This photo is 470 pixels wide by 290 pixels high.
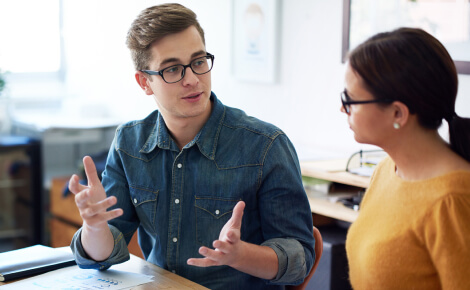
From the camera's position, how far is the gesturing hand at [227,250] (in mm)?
1219

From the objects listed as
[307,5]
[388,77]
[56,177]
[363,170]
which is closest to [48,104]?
[56,177]

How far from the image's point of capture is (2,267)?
148cm

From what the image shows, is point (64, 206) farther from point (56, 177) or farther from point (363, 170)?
point (363, 170)

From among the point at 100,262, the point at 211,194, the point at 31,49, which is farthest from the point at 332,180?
the point at 31,49

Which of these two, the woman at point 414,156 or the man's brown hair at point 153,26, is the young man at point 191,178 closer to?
the man's brown hair at point 153,26

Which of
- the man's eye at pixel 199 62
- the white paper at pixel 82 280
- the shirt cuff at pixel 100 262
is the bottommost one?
the white paper at pixel 82 280

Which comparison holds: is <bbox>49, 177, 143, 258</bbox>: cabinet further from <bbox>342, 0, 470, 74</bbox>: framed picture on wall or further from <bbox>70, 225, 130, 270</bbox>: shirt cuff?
<bbox>70, 225, 130, 270</bbox>: shirt cuff

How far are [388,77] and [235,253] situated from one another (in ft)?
1.55

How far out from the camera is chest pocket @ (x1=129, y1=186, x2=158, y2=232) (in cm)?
161

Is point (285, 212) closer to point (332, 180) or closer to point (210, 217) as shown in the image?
point (210, 217)

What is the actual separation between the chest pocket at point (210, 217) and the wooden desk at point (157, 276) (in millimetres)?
136

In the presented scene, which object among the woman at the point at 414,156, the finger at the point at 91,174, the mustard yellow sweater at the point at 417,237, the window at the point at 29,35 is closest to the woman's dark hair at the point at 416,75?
the woman at the point at 414,156

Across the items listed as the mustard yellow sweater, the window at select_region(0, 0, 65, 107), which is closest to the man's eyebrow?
the mustard yellow sweater

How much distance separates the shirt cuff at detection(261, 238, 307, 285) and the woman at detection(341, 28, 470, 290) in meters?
0.24
